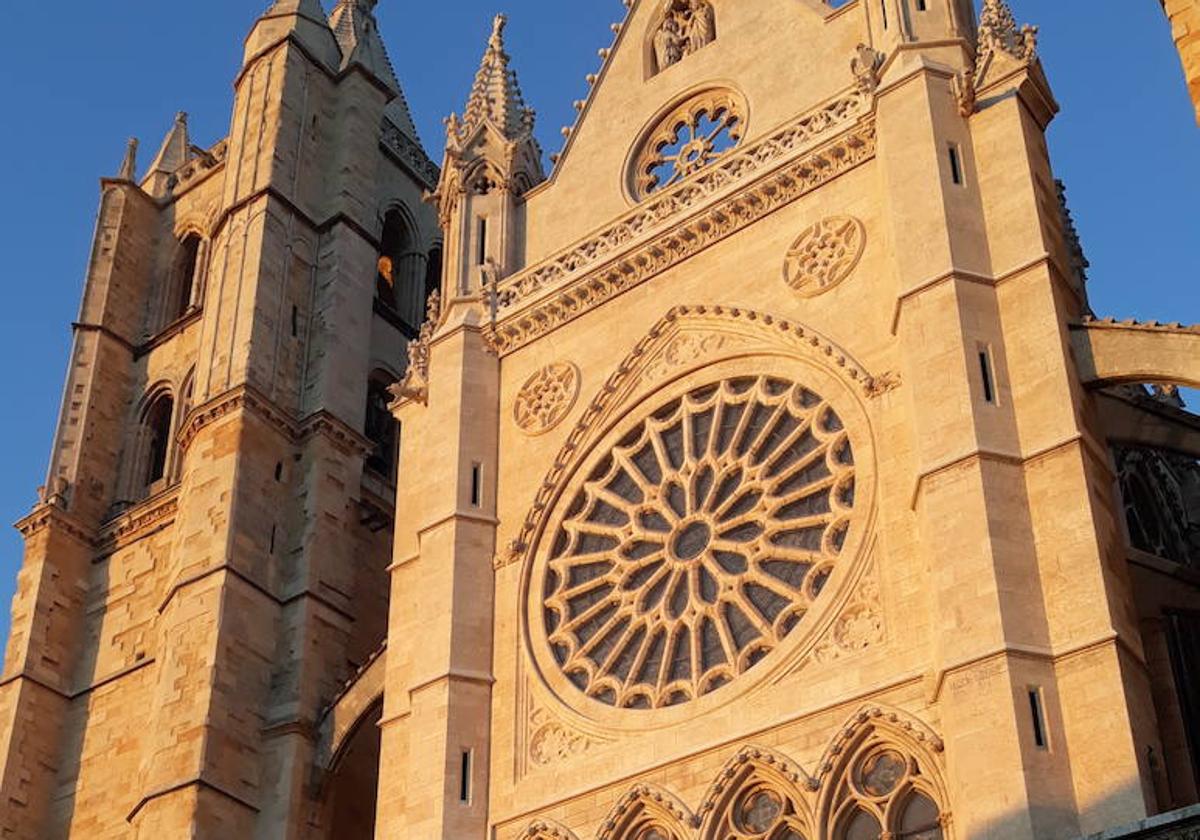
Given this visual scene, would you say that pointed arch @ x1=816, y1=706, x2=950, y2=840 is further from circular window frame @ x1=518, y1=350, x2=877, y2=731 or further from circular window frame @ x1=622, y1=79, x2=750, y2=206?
circular window frame @ x1=622, y1=79, x2=750, y2=206

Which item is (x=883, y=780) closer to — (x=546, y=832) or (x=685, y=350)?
(x=546, y=832)

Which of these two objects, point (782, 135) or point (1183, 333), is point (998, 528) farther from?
point (782, 135)

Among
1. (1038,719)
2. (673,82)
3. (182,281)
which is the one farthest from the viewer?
(182,281)

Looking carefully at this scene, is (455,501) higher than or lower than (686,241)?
lower

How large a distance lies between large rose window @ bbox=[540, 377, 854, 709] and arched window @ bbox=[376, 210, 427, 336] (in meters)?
9.85

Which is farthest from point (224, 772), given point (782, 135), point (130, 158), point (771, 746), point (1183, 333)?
point (130, 158)

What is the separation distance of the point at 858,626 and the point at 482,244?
7.85 meters

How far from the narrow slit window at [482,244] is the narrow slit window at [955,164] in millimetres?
6197

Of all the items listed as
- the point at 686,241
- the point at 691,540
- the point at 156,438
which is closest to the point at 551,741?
the point at 691,540

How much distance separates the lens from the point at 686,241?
63.8 feet

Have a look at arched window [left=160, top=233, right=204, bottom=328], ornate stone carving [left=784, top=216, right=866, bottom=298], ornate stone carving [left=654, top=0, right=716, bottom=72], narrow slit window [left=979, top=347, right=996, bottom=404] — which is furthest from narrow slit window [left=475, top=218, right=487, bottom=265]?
arched window [left=160, top=233, right=204, bottom=328]

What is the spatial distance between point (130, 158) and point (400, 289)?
538 cm

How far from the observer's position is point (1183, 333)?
15.5 m

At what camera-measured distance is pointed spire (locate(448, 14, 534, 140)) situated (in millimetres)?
Result: 22828
